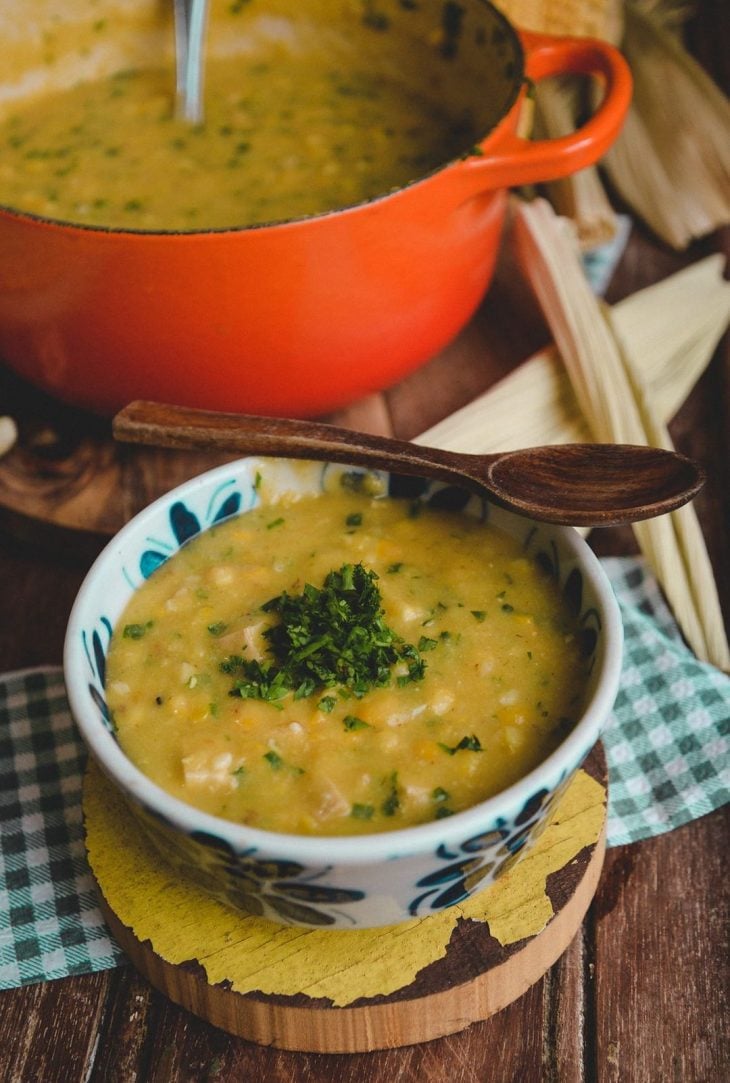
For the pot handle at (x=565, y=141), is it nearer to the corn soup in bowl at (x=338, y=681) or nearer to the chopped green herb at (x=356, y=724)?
the corn soup in bowl at (x=338, y=681)

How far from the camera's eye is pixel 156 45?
249 centimetres

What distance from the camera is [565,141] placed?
73.9 inches

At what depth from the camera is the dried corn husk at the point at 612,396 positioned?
196 centimetres

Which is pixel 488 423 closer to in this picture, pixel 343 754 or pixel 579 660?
pixel 579 660

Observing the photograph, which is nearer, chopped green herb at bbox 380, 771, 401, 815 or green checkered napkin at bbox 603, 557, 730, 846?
chopped green herb at bbox 380, 771, 401, 815

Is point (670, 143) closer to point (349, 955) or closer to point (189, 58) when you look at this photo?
point (189, 58)

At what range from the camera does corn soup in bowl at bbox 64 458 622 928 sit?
4.09ft

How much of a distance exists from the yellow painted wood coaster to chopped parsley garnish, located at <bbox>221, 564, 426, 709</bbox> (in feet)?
0.96

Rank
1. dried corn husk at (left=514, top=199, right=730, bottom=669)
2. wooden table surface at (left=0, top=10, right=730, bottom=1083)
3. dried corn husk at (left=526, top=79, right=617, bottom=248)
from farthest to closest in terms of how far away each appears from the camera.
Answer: dried corn husk at (left=526, top=79, right=617, bottom=248)
dried corn husk at (left=514, top=199, right=730, bottom=669)
wooden table surface at (left=0, top=10, right=730, bottom=1083)

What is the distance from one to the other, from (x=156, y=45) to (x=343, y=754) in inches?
71.8

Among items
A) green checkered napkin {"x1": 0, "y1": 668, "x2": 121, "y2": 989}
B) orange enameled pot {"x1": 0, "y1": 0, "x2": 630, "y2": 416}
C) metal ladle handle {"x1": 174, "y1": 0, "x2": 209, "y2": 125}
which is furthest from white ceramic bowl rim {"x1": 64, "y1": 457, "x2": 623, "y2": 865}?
metal ladle handle {"x1": 174, "y1": 0, "x2": 209, "y2": 125}

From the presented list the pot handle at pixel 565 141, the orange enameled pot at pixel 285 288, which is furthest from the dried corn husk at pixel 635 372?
the pot handle at pixel 565 141

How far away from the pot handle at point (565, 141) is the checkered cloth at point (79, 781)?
0.76m

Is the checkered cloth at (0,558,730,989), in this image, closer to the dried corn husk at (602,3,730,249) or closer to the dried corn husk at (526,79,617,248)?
the dried corn husk at (526,79,617,248)
